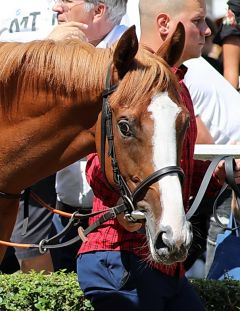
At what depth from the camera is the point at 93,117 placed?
12.3ft

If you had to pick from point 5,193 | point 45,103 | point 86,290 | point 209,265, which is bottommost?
point 209,265

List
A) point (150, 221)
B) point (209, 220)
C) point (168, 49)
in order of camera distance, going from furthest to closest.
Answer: point (209, 220)
point (168, 49)
point (150, 221)

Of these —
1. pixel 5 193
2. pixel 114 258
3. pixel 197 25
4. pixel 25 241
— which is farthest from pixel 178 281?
pixel 25 241

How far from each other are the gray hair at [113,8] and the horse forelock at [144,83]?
185 centimetres

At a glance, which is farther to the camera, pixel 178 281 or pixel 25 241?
pixel 25 241

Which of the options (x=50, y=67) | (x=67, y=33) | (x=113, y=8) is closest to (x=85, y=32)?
(x=113, y=8)

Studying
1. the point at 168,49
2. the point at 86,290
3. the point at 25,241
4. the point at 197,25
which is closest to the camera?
the point at 168,49

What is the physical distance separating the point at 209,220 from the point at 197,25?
1.83 m

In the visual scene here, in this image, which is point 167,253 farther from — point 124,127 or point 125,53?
point 125,53

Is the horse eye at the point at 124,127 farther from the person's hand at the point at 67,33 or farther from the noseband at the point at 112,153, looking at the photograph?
the person's hand at the point at 67,33

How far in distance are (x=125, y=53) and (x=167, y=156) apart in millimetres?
459

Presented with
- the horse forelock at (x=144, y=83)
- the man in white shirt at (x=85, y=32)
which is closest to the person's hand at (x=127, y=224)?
the horse forelock at (x=144, y=83)

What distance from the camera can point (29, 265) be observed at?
563 centimetres

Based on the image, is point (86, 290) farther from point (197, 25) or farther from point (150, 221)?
point (197, 25)
